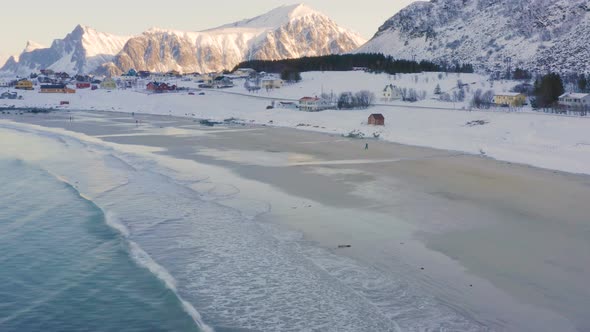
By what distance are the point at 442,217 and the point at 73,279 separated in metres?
13.9

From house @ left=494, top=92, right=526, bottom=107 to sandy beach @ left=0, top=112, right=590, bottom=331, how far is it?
117ft

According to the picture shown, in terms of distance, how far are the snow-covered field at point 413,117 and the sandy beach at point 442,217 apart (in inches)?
197

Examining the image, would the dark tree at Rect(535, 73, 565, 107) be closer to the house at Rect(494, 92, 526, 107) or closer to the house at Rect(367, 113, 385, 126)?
the house at Rect(494, 92, 526, 107)

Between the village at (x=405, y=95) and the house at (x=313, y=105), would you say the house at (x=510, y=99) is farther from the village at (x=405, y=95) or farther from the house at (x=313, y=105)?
the house at (x=313, y=105)

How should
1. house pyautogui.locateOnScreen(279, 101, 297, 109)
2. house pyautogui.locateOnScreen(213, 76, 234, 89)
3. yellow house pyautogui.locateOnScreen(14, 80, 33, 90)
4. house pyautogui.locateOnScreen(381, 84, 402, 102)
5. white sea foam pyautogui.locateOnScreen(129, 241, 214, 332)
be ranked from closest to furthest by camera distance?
white sea foam pyautogui.locateOnScreen(129, 241, 214, 332), house pyautogui.locateOnScreen(279, 101, 297, 109), house pyautogui.locateOnScreen(381, 84, 402, 102), house pyautogui.locateOnScreen(213, 76, 234, 89), yellow house pyautogui.locateOnScreen(14, 80, 33, 90)

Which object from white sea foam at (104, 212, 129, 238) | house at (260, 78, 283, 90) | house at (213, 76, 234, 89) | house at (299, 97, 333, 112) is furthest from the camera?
house at (213, 76, 234, 89)

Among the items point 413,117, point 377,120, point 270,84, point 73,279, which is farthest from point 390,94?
point 73,279

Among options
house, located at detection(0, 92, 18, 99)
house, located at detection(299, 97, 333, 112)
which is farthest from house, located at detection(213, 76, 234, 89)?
house, located at detection(299, 97, 333, 112)

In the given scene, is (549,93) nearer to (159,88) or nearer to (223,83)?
(223,83)

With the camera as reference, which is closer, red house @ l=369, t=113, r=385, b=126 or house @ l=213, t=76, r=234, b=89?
red house @ l=369, t=113, r=385, b=126

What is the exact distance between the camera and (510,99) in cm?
7362

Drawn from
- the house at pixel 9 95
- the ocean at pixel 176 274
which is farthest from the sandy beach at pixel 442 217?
the house at pixel 9 95

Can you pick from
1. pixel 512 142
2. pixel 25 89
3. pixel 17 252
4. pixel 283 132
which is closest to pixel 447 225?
pixel 17 252

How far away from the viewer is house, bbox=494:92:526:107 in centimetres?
7288
